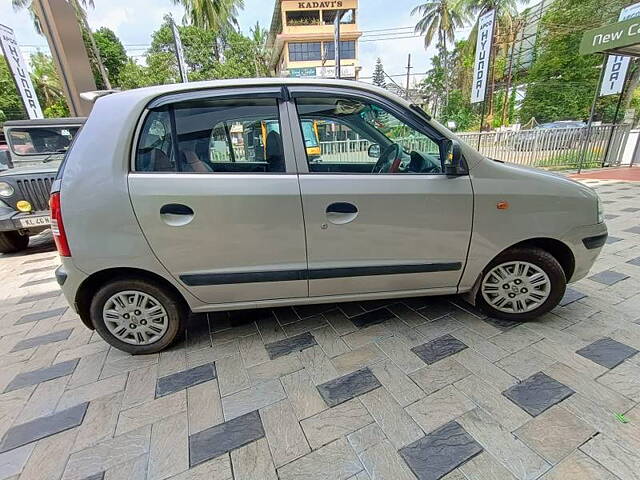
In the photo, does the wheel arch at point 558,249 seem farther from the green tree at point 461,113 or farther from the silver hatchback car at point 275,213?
the green tree at point 461,113

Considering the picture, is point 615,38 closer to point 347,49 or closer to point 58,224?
point 58,224

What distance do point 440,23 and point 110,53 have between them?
2956cm

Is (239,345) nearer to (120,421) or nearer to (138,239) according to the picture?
(120,421)

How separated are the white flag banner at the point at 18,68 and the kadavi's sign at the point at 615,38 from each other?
13723 mm

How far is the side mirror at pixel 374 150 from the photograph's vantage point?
2.47m

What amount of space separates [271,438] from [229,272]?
3.24 ft

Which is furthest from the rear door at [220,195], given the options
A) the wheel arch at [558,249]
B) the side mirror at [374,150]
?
the wheel arch at [558,249]

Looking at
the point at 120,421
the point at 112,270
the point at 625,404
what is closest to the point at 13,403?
the point at 120,421

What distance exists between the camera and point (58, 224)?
6.25ft

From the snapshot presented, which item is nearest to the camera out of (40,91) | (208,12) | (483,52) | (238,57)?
(483,52)

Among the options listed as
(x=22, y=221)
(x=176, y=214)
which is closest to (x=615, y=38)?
(x=176, y=214)

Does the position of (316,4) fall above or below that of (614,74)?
above

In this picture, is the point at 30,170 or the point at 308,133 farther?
the point at 30,170

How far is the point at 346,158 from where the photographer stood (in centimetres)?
265
